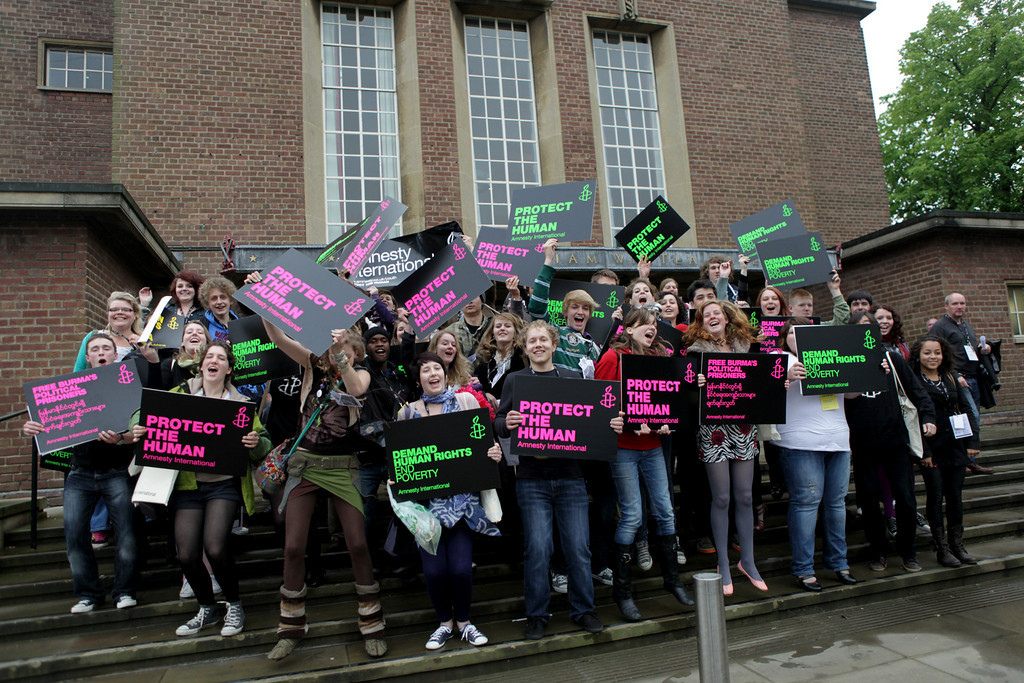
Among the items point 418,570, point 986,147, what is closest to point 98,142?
point 418,570

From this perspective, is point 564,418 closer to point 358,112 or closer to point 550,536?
point 550,536

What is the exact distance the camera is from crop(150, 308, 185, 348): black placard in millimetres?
5426

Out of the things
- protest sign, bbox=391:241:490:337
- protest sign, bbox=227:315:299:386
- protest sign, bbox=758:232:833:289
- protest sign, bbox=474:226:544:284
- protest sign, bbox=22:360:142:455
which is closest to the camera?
protest sign, bbox=22:360:142:455

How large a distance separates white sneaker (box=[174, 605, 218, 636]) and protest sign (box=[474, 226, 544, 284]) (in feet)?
11.9

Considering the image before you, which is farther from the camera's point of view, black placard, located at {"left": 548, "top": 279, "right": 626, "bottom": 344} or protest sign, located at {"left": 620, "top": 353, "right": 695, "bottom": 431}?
black placard, located at {"left": 548, "top": 279, "right": 626, "bottom": 344}

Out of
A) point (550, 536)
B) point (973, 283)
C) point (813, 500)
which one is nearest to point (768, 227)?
point (813, 500)

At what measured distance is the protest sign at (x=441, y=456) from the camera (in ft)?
13.3

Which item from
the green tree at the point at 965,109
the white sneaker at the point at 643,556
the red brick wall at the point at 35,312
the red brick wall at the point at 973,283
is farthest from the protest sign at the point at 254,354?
the green tree at the point at 965,109

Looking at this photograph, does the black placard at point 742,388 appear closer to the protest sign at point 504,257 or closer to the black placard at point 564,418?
the black placard at point 564,418

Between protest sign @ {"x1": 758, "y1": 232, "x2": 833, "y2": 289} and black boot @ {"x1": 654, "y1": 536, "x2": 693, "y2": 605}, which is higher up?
protest sign @ {"x1": 758, "y1": 232, "x2": 833, "y2": 289}

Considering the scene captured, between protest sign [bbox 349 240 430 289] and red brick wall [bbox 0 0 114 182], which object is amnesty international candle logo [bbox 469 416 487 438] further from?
red brick wall [bbox 0 0 114 182]

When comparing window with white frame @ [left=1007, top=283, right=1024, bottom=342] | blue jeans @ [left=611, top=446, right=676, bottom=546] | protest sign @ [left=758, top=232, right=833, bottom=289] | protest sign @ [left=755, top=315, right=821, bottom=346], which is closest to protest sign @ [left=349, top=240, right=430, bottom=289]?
blue jeans @ [left=611, top=446, right=676, bottom=546]

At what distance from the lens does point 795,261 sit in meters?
6.95

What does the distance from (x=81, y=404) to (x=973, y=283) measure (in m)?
13.4
